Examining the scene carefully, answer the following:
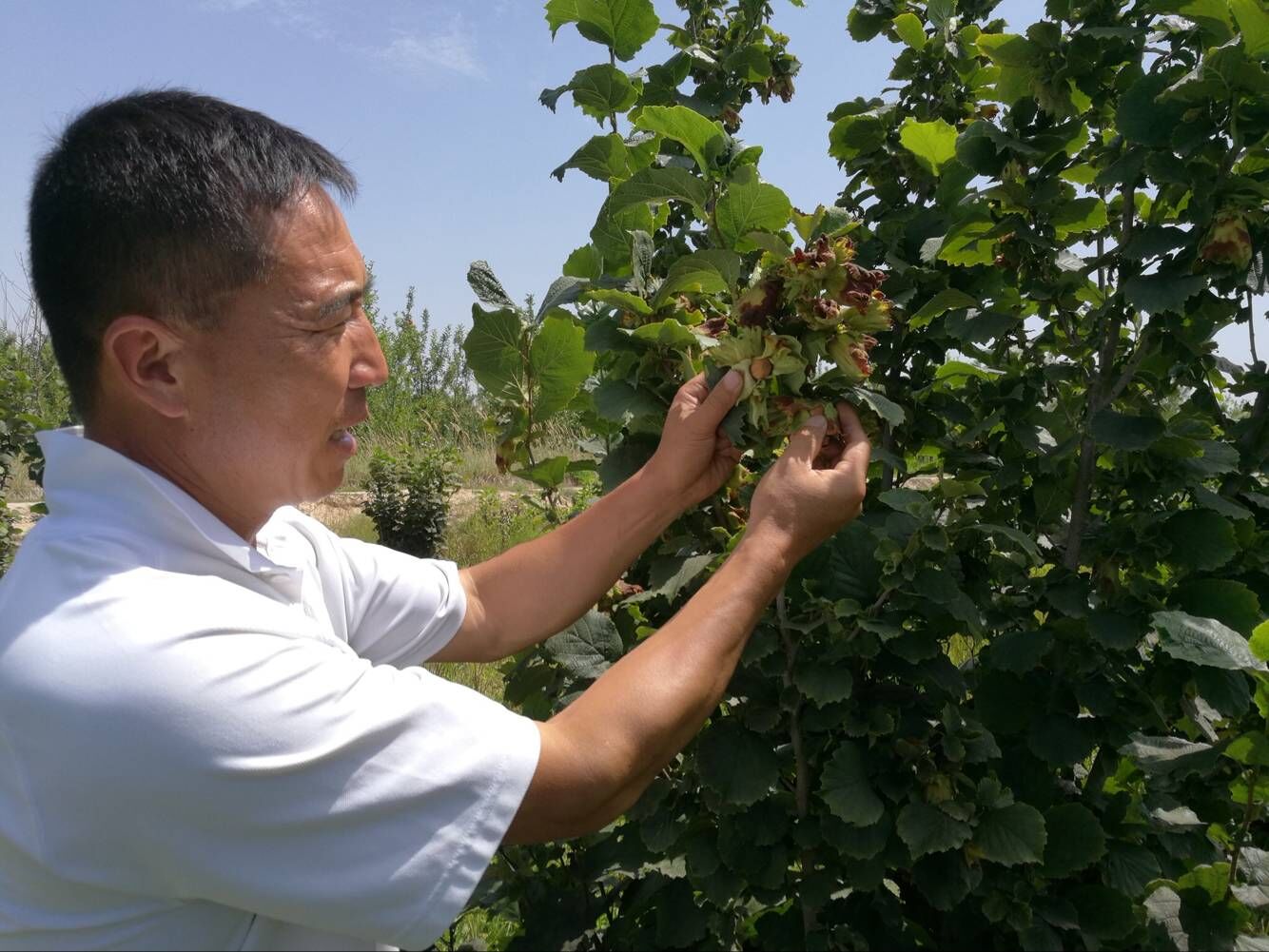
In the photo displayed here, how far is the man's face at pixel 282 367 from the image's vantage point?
1332 millimetres

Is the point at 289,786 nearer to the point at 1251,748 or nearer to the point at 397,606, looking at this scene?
the point at 397,606

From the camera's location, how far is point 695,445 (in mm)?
1583

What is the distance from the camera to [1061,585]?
1.78 metres

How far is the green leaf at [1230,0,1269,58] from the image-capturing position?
60.9 inches

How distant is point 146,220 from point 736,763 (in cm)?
111

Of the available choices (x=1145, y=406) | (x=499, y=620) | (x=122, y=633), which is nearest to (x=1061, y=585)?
(x=1145, y=406)

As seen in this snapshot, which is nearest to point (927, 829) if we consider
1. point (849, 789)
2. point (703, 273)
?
point (849, 789)

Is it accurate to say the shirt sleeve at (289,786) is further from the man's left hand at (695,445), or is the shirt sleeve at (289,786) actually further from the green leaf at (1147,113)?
the green leaf at (1147,113)

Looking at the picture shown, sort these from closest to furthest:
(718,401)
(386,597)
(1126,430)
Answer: (718,401) < (1126,430) < (386,597)

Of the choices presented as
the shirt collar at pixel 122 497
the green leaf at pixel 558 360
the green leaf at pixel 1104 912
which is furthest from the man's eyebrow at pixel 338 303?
the green leaf at pixel 1104 912

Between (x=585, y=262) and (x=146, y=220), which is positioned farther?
(x=585, y=262)

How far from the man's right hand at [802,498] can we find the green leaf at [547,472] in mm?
558

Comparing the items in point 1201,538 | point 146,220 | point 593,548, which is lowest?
point 1201,538

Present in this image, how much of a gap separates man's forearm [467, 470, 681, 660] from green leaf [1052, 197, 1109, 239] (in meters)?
0.90
